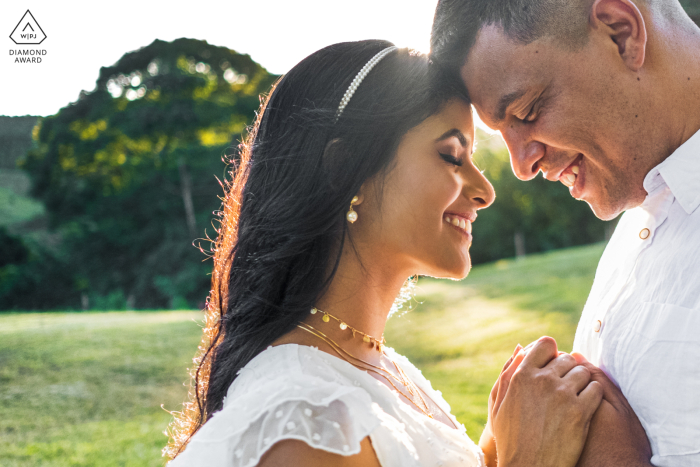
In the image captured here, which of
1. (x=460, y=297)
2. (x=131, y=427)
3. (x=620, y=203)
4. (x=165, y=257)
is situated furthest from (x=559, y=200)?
(x=620, y=203)

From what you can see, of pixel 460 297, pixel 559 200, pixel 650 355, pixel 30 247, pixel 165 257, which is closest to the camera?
pixel 650 355

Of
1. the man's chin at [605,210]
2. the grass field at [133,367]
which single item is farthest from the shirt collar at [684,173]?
the grass field at [133,367]

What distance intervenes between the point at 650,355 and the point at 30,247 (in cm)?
1818

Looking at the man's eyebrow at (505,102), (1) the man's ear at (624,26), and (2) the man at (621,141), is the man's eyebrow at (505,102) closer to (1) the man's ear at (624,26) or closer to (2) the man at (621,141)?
(2) the man at (621,141)

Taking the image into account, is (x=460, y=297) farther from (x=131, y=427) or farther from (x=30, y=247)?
(x=30, y=247)

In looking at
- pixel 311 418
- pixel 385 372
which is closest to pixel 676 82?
pixel 385 372

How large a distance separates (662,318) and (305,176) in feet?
3.92

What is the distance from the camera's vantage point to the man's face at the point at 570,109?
196cm

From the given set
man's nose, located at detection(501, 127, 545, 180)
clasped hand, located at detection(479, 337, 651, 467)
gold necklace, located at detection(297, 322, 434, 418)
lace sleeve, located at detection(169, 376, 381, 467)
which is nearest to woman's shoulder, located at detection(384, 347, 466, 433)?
gold necklace, located at detection(297, 322, 434, 418)

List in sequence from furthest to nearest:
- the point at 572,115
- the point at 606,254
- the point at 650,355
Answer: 1. the point at 606,254
2. the point at 572,115
3. the point at 650,355

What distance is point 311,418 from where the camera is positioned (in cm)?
150

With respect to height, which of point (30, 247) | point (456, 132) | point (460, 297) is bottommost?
point (460, 297)

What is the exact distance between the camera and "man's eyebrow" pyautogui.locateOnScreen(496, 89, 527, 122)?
206cm

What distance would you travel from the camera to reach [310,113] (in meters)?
1.97
